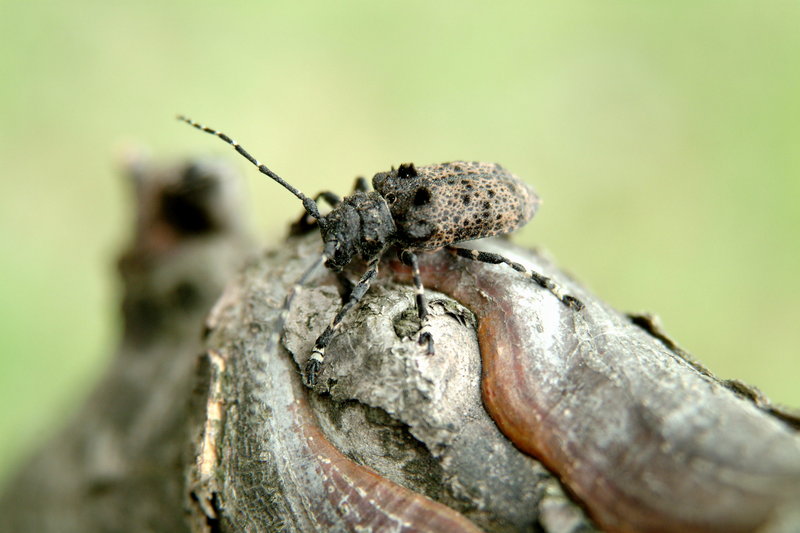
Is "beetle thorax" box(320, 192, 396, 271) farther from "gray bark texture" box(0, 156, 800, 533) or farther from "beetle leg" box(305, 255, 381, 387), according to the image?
"beetle leg" box(305, 255, 381, 387)

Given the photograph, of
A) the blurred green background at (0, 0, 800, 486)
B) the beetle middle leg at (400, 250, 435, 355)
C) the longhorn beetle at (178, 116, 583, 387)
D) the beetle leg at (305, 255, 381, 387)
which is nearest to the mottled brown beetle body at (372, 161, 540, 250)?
the longhorn beetle at (178, 116, 583, 387)

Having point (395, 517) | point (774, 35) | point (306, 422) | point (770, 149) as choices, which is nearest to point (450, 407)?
point (395, 517)

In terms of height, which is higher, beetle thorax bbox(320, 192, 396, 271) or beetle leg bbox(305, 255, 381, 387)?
beetle thorax bbox(320, 192, 396, 271)

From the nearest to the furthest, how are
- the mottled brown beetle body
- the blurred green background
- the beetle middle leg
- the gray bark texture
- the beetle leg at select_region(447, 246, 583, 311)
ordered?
1. the gray bark texture
2. the beetle middle leg
3. the beetle leg at select_region(447, 246, 583, 311)
4. the mottled brown beetle body
5. the blurred green background

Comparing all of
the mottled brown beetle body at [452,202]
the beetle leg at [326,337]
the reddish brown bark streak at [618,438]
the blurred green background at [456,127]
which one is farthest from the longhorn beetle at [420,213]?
the blurred green background at [456,127]

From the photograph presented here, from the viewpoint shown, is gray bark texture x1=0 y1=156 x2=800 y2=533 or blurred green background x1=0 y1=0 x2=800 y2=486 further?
blurred green background x1=0 y1=0 x2=800 y2=486

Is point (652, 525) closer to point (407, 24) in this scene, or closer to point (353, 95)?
point (353, 95)
